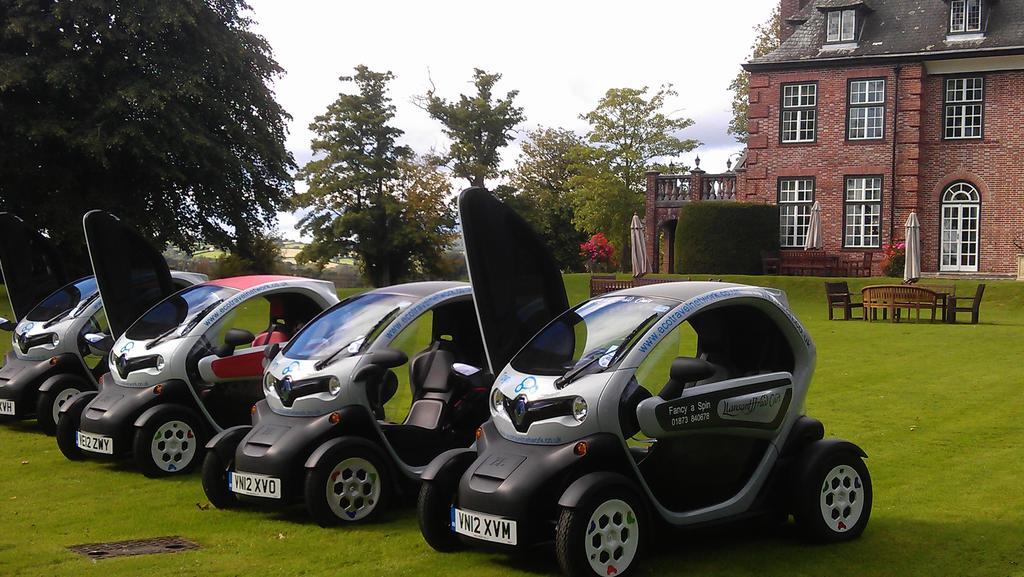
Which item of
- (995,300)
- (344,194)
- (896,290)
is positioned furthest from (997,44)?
(344,194)

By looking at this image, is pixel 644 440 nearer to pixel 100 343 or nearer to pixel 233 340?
pixel 233 340

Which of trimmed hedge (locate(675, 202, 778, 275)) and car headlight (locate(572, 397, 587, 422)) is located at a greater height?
trimmed hedge (locate(675, 202, 778, 275))

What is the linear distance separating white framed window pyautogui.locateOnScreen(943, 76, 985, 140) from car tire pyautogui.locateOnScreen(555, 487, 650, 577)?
37662 millimetres

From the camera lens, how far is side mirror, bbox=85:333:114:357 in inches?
484

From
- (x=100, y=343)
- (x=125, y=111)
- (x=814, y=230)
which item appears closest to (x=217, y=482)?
(x=100, y=343)

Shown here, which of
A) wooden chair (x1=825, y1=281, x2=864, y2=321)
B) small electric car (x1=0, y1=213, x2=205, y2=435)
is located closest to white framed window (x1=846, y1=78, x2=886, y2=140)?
wooden chair (x1=825, y1=281, x2=864, y2=321)

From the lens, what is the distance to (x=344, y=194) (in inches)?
2491

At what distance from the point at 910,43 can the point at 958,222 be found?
6.43 m

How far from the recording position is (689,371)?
6602mm

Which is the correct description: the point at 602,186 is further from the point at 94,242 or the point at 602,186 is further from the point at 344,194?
the point at 94,242

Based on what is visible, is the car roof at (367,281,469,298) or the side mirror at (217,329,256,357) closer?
the car roof at (367,281,469,298)

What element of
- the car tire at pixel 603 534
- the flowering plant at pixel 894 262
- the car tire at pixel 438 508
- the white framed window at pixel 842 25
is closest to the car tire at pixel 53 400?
the car tire at pixel 438 508

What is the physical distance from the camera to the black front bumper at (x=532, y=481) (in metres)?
6.41

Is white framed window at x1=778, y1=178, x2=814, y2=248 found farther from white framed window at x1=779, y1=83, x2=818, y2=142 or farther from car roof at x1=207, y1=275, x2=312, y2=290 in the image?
car roof at x1=207, y1=275, x2=312, y2=290
